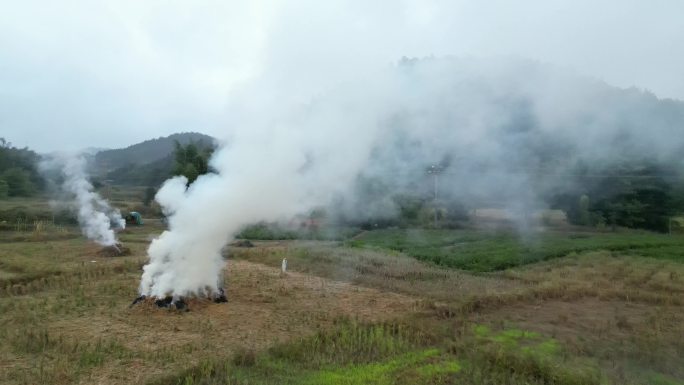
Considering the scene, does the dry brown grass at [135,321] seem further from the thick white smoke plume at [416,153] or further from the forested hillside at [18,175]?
the forested hillside at [18,175]

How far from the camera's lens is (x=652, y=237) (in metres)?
27.8

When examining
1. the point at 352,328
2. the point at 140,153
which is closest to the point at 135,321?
the point at 352,328

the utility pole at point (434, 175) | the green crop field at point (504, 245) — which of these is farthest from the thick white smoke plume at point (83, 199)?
the utility pole at point (434, 175)

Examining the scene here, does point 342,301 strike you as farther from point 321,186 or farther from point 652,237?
point 652,237

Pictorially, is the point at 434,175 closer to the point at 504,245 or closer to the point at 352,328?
the point at 504,245

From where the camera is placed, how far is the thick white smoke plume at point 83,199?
1086 inches

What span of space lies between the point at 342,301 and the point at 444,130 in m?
7.81

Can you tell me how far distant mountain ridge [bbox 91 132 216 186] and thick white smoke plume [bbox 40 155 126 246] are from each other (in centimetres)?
2776

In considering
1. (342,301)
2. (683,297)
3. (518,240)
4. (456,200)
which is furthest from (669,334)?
(456,200)

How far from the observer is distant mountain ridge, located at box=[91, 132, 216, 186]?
7944cm

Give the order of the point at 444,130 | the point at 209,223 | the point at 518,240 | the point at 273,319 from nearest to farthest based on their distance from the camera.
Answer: the point at 273,319 < the point at 209,223 < the point at 444,130 < the point at 518,240

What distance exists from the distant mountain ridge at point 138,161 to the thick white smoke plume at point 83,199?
91.1 feet

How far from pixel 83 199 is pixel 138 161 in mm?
98782

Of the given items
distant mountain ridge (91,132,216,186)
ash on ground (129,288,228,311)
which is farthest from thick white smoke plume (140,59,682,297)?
distant mountain ridge (91,132,216,186)
